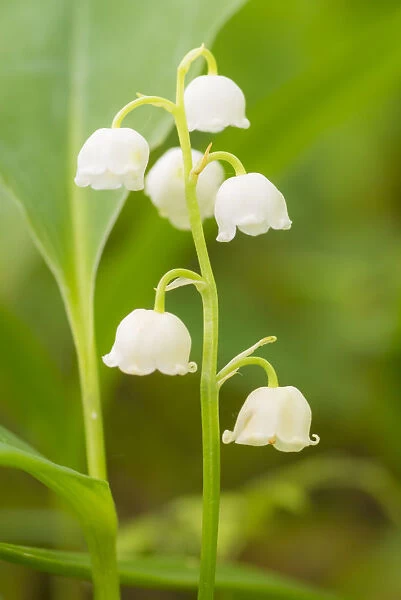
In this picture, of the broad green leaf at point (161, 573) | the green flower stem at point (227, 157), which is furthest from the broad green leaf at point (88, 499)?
the green flower stem at point (227, 157)

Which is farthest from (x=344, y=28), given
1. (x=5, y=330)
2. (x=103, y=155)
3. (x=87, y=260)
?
(x=103, y=155)

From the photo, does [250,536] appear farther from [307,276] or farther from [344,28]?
[344,28]

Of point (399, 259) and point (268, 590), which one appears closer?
point (268, 590)

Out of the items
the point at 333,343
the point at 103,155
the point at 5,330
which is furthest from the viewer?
the point at 333,343

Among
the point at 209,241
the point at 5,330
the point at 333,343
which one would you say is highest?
the point at 209,241

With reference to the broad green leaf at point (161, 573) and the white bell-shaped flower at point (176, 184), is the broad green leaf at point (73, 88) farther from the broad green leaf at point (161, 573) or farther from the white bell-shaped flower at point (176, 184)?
the broad green leaf at point (161, 573)

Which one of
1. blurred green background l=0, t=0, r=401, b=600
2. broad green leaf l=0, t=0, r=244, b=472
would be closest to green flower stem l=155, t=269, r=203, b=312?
broad green leaf l=0, t=0, r=244, b=472

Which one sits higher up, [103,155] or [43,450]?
[43,450]
